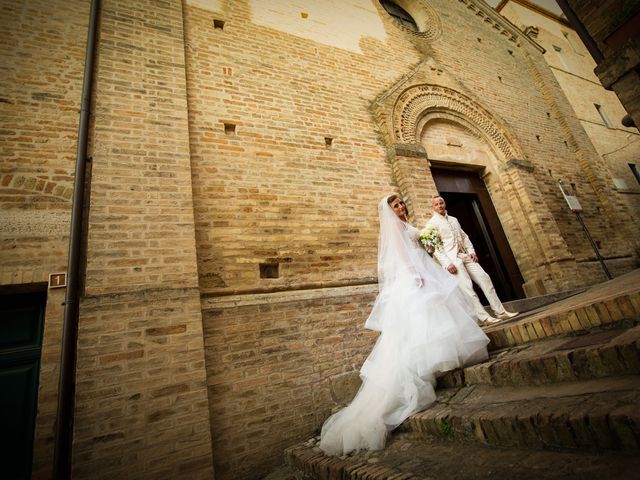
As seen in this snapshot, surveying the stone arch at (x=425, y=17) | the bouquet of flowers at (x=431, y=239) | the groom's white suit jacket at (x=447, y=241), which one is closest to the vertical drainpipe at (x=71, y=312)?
the bouquet of flowers at (x=431, y=239)

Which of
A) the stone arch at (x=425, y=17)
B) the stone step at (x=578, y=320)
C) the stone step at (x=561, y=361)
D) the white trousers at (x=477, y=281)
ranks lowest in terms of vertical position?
the stone step at (x=561, y=361)

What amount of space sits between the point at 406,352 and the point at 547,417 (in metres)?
1.36

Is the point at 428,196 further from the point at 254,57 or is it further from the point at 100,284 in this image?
the point at 100,284

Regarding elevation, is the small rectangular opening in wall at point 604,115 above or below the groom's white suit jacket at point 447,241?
above

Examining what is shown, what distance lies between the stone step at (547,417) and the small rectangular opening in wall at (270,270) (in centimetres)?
238

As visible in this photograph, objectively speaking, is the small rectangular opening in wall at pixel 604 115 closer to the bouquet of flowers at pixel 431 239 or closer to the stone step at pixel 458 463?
the bouquet of flowers at pixel 431 239

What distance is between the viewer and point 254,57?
5430 mm

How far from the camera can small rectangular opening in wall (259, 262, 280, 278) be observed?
13.4ft

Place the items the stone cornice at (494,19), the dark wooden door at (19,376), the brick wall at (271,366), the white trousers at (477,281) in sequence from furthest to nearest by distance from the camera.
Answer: the stone cornice at (494,19)
the white trousers at (477,281)
the brick wall at (271,366)
the dark wooden door at (19,376)

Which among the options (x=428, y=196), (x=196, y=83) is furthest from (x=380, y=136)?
(x=196, y=83)

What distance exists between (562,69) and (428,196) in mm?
12814

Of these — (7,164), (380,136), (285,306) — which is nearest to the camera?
(7,164)

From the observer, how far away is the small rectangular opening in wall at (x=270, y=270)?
4086 mm

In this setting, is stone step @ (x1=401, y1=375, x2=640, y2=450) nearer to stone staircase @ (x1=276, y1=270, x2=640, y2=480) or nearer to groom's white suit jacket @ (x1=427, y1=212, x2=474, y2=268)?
stone staircase @ (x1=276, y1=270, x2=640, y2=480)
